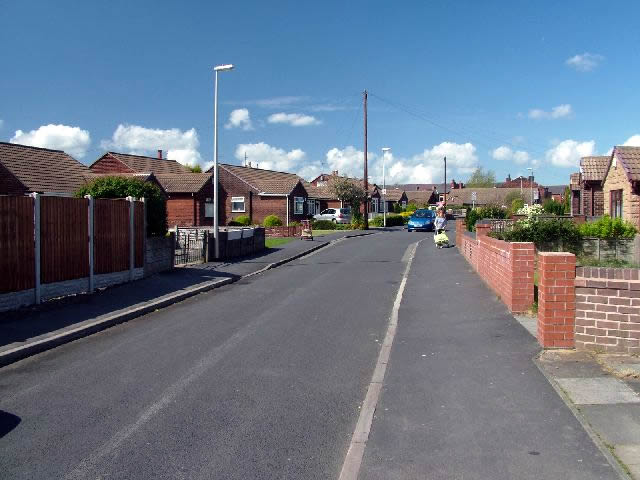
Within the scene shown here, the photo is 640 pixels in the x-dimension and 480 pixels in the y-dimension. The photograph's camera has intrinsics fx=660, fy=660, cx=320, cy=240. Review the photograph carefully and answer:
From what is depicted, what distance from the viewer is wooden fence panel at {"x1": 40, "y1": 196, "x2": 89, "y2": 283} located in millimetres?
12180

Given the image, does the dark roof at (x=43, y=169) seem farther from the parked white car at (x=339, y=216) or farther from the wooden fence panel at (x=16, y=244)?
the parked white car at (x=339, y=216)

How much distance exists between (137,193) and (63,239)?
5.35 metres

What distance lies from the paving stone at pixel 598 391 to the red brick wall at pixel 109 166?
4237cm

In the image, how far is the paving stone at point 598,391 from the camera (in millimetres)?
6203

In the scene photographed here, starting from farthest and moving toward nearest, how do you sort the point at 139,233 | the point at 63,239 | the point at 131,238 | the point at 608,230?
the point at 608,230 < the point at 139,233 < the point at 131,238 < the point at 63,239

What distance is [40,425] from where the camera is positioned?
19.3 ft

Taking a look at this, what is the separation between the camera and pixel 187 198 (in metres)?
45.6

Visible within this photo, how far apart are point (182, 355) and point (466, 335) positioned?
13.3 feet

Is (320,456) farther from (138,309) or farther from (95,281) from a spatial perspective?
(95,281)

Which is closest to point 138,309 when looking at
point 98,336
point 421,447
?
point 98,336

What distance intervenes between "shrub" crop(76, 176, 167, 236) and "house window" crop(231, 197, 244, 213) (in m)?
33.9

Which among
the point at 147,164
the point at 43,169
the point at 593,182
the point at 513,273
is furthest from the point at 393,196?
the point at 513,273

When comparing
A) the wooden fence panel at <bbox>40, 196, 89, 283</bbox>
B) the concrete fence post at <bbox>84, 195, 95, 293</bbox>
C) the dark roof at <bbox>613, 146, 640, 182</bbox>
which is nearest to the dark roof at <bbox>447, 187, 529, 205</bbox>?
the dark roof at <bbox>613, 146, 640, 182</bbox>

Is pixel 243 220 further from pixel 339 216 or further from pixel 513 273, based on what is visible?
pixel 513 273
